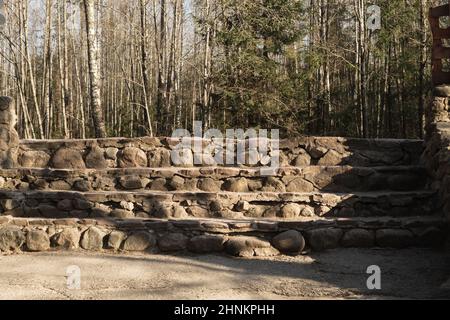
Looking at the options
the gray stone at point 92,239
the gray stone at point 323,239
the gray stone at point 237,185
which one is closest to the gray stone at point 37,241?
the gray stone at point 92,239

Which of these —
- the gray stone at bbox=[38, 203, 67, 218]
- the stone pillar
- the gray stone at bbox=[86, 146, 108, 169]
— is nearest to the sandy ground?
the gray stone at bbox=[38, 203, 67, 218]

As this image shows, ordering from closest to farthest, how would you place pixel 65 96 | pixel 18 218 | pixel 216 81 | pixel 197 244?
pixel 197 244 → pixel 18 218 → pixel 216 81 → pixel 65 96

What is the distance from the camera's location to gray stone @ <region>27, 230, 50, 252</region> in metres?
5.19

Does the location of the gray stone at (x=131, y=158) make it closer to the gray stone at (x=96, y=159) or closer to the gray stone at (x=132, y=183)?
the gray stone at (x=96, y=159)

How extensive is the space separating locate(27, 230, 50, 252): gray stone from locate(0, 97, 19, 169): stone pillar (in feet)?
5.30

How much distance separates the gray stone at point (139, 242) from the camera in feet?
16.8

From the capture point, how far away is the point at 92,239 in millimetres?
5188

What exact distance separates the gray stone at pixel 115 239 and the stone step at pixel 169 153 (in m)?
1.37

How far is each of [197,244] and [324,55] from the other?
8.80 meters

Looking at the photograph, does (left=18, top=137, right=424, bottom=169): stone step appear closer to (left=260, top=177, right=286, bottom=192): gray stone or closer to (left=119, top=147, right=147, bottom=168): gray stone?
(left=119, top=147, right=147, bottom=168): gray stone

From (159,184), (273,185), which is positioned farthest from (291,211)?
(159,184)
